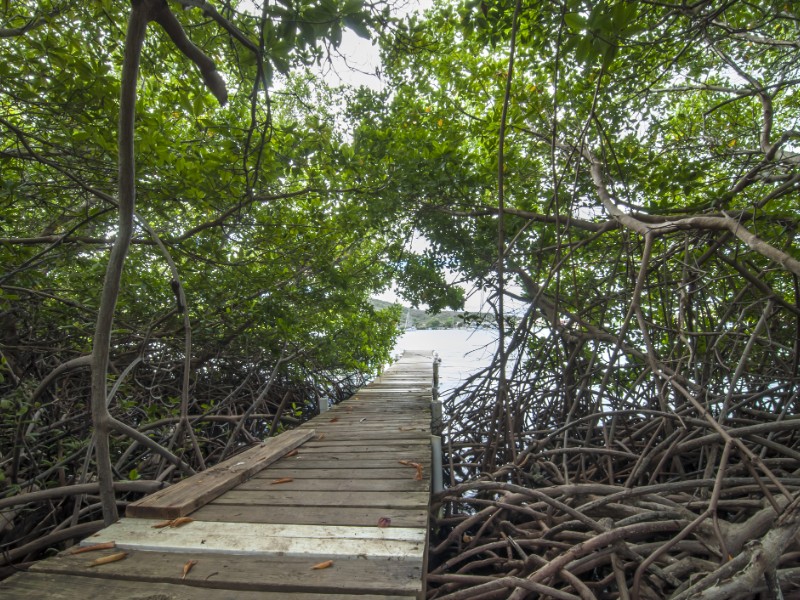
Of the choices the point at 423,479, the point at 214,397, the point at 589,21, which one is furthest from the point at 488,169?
the point at 214,397

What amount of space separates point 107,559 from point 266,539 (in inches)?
20.8

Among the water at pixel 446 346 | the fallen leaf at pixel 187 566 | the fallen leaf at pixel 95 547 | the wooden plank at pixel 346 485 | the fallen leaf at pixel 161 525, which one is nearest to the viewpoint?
the fallen leaf at pixel 187 566

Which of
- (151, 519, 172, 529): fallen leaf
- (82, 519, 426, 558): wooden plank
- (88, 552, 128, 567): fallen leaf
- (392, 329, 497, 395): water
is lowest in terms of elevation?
(392, 329, 497, 395): water

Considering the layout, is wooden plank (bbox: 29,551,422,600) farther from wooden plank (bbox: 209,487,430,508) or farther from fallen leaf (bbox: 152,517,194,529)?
wooden plank (bbox: 209,487,430,508)

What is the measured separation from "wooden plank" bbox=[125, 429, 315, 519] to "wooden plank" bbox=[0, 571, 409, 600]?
1.45ft

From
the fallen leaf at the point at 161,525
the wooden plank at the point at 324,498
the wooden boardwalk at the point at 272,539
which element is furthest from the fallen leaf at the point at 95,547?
the wooden plank at the point at 324,498

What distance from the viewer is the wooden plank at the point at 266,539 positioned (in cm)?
156

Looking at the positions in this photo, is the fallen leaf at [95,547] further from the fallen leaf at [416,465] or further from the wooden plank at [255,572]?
the fallen leaf at [416,465]

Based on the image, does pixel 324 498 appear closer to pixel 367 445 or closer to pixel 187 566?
pixel 187 566

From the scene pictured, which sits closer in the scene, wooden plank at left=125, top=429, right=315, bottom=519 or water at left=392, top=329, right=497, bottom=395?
wooden plank at left=125, top=429, right=315, bottom=519

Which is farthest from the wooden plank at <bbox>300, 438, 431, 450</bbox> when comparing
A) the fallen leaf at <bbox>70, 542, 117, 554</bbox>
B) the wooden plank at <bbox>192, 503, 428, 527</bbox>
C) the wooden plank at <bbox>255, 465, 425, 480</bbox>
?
the fallen leaf at <bbox>70, 542, 117, 554</bbox>

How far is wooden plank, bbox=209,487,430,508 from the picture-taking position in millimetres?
2059

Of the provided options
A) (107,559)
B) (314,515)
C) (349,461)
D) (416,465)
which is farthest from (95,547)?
(416,465)

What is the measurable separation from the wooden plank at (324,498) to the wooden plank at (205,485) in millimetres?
77
